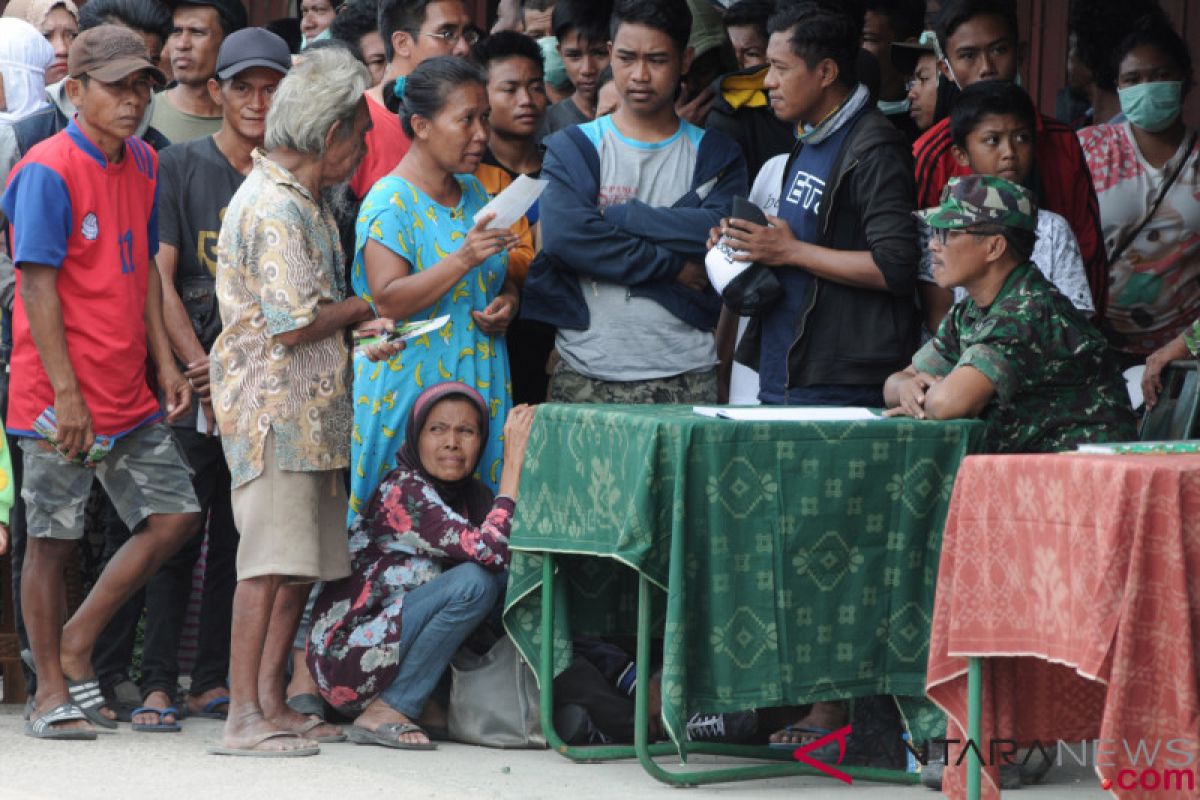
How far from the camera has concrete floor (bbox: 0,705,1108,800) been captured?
4562 millimetres

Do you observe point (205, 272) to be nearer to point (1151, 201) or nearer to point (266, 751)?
point (266, 751)

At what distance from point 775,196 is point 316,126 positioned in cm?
148

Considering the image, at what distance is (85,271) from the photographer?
17.4 feet

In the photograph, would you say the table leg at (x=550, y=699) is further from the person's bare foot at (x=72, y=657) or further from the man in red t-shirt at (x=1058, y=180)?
the man in red t-shirt at (x=1058, y=180)

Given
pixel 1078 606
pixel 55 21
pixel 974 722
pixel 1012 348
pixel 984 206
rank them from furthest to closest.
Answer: pixel 55 21 < pixel 984 206 < pixel 1012 348 < pixel 974 722 < pixel 1078 606

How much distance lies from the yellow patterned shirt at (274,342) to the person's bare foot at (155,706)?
0.85 meters

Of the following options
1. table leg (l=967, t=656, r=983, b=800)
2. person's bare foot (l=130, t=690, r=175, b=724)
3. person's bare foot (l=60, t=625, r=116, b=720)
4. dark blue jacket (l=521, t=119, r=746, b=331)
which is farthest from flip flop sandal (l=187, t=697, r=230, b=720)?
table leg (l=967, t=656, r=983, b=800)

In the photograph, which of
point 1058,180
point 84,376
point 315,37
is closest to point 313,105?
point 84,376

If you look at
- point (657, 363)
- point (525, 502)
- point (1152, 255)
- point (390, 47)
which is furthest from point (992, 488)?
point (390, 47)

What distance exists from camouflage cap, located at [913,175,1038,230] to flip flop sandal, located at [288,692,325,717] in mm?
2317

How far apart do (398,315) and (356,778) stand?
150 cm

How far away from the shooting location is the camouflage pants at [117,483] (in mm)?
5258

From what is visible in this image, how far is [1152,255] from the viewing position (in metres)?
6.43

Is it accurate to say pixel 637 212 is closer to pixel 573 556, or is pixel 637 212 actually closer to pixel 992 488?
pixel 573 556
